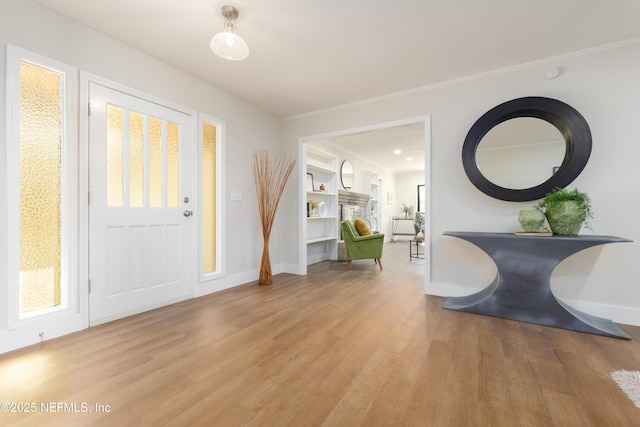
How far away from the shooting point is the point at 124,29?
2.35m

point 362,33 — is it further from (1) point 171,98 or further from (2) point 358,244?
(2) point 358,244

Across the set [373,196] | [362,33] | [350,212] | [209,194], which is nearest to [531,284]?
[362,33]

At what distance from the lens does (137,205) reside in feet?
8.82

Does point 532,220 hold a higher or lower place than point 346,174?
lower

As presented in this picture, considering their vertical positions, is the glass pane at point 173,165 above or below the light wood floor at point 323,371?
above

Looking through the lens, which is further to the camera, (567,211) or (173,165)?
(173,165)

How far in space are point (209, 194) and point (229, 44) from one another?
6.20 feet

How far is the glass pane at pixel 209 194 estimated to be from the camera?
11.1 feet

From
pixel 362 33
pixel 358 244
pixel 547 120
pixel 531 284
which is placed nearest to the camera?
pixel 362 33

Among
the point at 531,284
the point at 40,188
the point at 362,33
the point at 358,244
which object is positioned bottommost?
the point at 531,284

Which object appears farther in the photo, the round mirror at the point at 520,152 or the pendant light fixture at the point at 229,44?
the round mirror at the point at 520,152

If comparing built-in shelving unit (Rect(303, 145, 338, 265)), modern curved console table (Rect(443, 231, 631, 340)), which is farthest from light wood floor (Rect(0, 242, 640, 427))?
built-in shelving unit (Rect(303, 145, 338, 265))

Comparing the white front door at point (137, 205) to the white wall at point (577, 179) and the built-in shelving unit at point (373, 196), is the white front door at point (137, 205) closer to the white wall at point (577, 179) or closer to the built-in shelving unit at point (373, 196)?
the white wall at point (577, 179)

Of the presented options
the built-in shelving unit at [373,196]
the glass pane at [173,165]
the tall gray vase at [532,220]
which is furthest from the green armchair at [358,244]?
the glass pane at [173,165]
